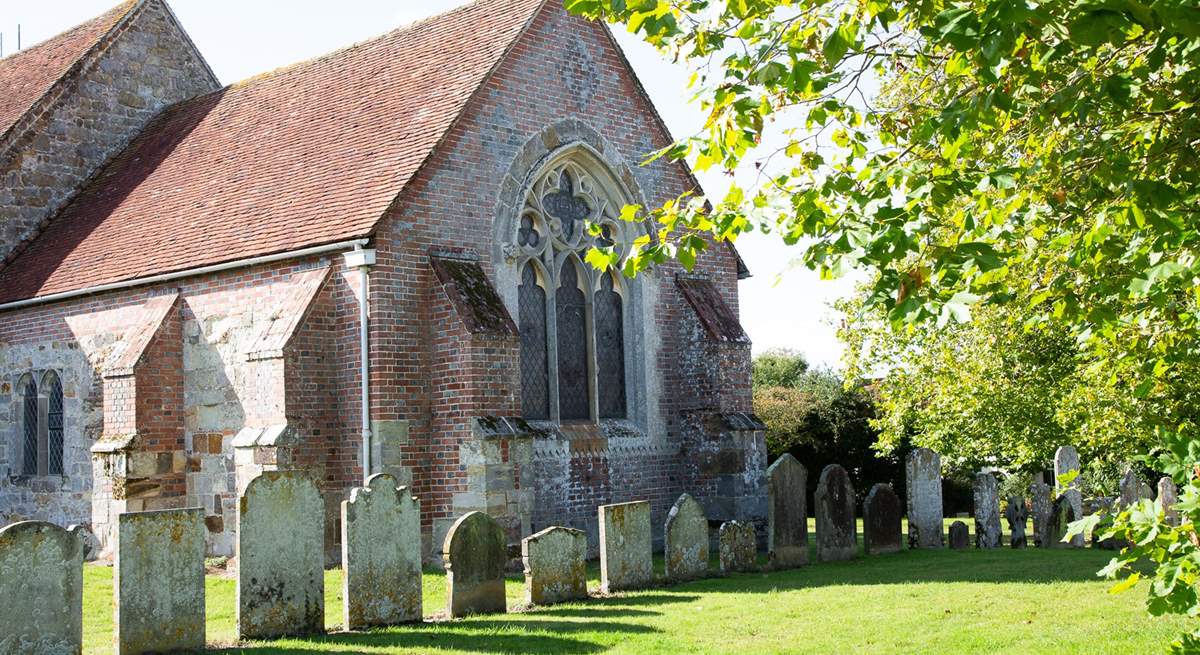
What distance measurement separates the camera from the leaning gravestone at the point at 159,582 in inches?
365

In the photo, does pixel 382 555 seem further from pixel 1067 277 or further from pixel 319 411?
pixel 1067 277

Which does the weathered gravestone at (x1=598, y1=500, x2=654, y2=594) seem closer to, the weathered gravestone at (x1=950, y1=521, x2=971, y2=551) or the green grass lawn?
the green grass lawn

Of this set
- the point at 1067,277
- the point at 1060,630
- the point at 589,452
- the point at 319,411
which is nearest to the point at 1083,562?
the point at 1060,630

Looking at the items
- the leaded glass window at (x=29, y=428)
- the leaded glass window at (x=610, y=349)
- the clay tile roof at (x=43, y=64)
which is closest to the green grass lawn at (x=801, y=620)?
the leaded glass window at (x=610, y=349)

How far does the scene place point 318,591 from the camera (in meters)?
10.5

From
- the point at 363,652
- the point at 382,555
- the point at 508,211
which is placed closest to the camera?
the point at 363,652

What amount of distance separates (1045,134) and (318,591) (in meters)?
6.93

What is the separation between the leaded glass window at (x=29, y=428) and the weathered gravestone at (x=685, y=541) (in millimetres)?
12120

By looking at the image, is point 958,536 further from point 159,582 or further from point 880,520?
point 159,582

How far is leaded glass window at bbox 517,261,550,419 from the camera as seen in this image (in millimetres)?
17562

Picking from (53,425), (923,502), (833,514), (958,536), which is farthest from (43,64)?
(958,536)

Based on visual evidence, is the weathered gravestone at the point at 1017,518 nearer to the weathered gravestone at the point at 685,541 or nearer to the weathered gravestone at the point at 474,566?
the weathered gravestone at the point at 685,541

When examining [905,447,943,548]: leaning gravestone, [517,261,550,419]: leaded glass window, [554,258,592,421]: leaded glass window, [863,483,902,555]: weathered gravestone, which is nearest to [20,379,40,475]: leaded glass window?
[517,261,550,419]: leaded glass window

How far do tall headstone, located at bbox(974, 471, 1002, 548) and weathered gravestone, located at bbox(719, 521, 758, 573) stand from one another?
497 cm
